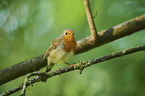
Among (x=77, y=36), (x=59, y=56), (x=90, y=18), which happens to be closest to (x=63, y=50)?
(x=59, y=56)

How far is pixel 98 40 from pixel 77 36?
1772mm

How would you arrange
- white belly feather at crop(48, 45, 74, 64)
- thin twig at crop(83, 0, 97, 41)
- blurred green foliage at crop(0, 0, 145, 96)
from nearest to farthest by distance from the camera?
thin twig at crop(83, 0, 97, 41)
white belly feather at crop(48, 45, 74, 64)
blurred green foliage at crop(0, 0, 145, 96)

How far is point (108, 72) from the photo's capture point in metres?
4.73

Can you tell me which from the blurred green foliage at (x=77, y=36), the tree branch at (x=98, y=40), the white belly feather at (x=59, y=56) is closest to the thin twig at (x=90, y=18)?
the tree branch at (x=98, y=40)

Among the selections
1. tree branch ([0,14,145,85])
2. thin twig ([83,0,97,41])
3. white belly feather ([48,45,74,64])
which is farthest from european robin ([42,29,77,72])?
thin twig ([83,0,97,41])

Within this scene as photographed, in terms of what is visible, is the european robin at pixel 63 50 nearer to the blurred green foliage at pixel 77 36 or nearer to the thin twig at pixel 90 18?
the thin twig at pixel 90 18

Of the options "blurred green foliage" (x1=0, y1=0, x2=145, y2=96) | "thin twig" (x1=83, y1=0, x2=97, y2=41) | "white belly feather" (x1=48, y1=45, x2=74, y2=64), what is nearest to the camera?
"thin twig" (x1=83, y1=0, x2=97, y2=41)

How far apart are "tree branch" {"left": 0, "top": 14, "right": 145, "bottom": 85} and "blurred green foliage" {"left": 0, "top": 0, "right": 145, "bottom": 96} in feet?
3.13

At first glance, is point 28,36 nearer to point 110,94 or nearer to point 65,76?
point 65,76

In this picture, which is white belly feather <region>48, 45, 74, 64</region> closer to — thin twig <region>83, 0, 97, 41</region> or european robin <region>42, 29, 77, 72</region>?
european robin <region>42, 29, 77, 72</region>

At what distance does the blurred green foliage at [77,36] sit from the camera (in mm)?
4602

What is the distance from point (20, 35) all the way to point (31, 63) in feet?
5.04

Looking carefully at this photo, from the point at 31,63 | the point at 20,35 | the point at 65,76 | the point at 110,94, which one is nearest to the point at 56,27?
the point at 20,35

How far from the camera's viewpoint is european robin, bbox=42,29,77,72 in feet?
11.7
